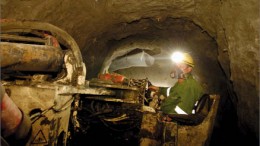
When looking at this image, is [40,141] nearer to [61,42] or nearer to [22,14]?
[61,42]

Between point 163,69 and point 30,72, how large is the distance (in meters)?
8.82

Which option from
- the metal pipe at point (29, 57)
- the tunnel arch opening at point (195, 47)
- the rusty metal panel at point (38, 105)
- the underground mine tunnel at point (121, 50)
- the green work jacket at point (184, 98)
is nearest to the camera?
the metal pipe at point (29, 57)

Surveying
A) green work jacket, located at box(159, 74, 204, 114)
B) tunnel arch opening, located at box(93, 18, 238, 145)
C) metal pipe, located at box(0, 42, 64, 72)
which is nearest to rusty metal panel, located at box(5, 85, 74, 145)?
metal pipe, located at box(0, 42, 64, 72)

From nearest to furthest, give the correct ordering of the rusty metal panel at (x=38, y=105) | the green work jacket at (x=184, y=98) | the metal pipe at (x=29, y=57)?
the metal pipe at (x=29, y=57), the rusty metal panel at (x=38, y=105), the green work jacket at (x=184, y=98)

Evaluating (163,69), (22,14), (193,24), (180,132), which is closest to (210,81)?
(193,24)

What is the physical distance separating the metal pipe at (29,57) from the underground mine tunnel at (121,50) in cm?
3

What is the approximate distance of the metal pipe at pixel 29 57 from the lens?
6.68 feet

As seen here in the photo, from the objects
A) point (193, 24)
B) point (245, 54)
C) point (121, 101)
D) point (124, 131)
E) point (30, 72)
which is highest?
point (193, 24)

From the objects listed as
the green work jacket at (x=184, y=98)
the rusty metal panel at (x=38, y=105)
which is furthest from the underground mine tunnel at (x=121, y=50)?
the green work jacket at (x=184, y=98)

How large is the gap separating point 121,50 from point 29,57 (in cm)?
581

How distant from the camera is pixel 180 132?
3367mm

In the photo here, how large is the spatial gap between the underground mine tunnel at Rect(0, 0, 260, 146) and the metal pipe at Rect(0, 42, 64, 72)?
0.11 ft

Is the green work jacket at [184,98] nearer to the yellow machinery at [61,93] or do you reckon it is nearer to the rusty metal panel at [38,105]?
the yellow machinery at [61,93]

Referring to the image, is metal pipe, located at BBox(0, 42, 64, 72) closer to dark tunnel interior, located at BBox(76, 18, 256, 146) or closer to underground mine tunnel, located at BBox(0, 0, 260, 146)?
underground mine tunnel, located at BBox(0, 0, 260, 146)
